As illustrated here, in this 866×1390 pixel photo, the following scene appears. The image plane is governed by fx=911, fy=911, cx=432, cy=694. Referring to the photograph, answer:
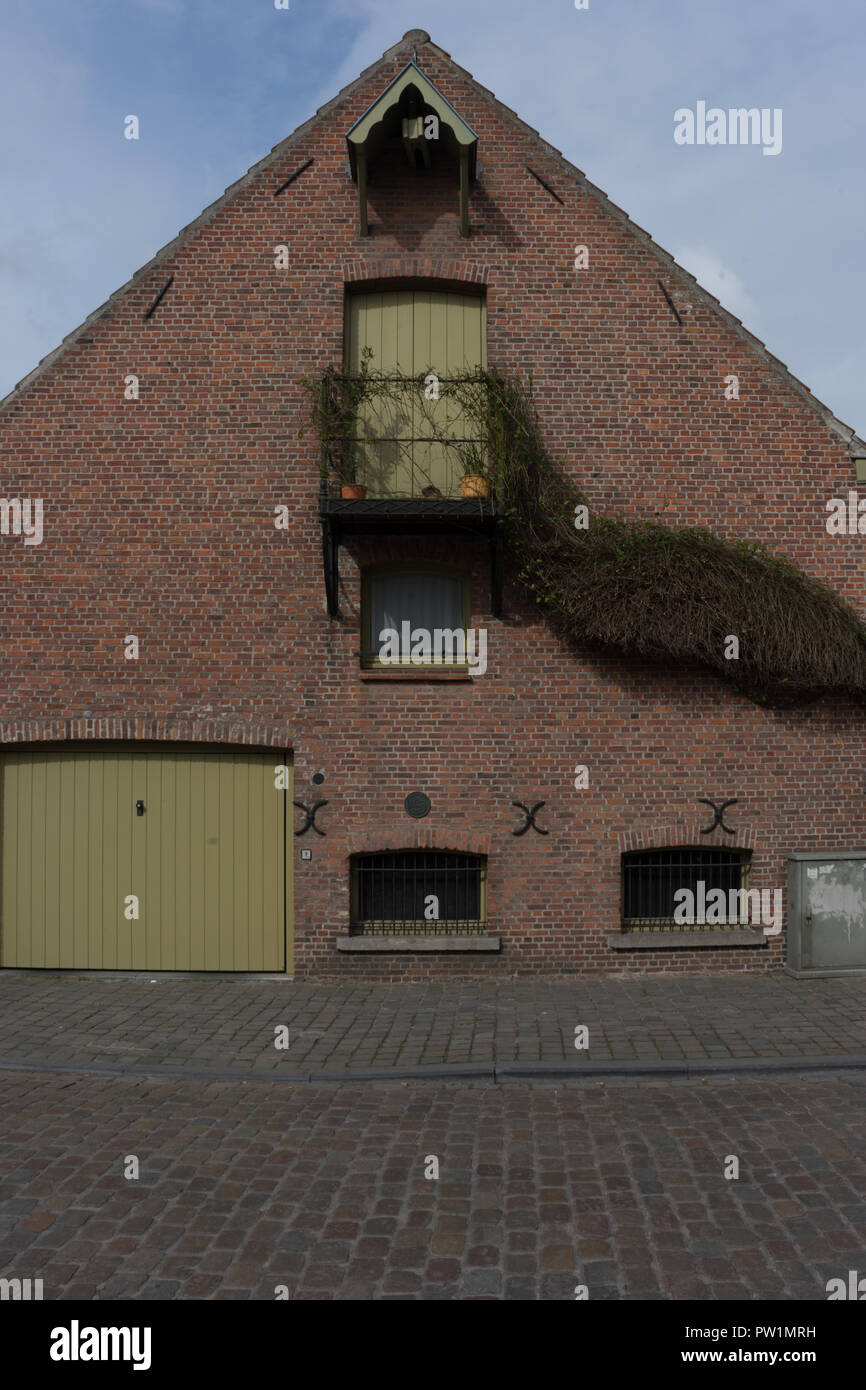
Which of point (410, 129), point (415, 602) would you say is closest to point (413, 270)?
point (410, 129)

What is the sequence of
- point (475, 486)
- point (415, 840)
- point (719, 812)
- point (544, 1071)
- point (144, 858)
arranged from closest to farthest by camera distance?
point (544, 1071) → point (475, 486) → point (415, 840) → point (719, 812) → point (144, 858)

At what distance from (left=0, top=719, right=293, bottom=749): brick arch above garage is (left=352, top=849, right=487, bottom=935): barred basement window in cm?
167

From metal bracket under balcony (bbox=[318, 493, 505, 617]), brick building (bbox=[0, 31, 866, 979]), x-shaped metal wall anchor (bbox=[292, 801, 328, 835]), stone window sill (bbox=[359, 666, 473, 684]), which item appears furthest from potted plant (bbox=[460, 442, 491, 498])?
x-shaped metal wall anchor (bbox=[292, 801, 328, 835])

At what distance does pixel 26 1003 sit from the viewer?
902cm

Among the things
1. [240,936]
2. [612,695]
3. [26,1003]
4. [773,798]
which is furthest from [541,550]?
[26,1003]

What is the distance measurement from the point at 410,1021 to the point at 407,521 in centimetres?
496

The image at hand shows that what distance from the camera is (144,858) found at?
10.1 m

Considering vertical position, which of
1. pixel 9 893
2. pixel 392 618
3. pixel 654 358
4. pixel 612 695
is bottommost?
pixel 9 893

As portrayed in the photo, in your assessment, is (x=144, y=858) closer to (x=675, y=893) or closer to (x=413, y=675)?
(x=413, y=675)

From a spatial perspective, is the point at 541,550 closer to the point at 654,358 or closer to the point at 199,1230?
the point at 654,358

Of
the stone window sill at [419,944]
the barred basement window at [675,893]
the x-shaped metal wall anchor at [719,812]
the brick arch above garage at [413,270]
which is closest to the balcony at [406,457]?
the brick arch above garage at [413,270]

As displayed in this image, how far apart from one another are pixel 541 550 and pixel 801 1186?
6379 mm

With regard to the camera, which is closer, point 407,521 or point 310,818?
point 407,521

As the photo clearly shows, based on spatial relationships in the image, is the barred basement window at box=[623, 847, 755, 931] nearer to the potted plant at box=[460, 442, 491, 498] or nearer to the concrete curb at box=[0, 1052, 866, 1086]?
the concrete curb at box=[0, 1052, 866, 1086]
